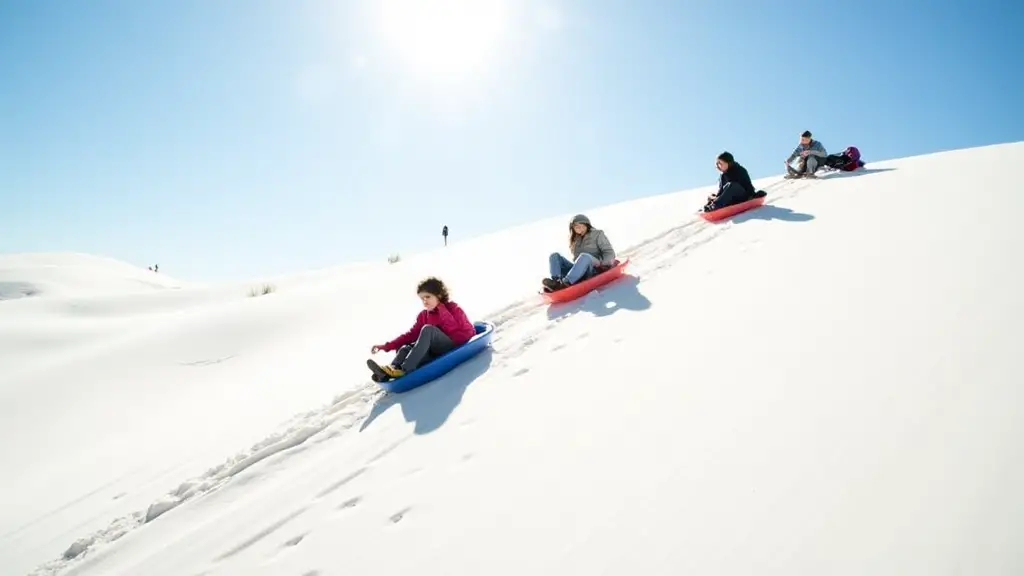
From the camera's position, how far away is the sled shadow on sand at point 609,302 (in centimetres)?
489

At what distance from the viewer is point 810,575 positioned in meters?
1.39

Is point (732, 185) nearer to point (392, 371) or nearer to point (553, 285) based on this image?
point (553, 285)

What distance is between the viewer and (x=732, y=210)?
793 centimetres

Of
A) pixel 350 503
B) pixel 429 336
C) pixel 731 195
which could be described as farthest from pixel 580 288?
pixel 731 195

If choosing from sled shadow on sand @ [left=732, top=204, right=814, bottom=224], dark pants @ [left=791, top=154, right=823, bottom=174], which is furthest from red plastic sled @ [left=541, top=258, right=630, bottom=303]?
dark pants @ [left=791, top=154, right=823, bottom=174]

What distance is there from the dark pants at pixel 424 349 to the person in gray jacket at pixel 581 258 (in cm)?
179

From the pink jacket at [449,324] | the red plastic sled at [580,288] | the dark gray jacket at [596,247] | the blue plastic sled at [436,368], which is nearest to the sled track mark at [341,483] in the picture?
the blue plastic sled at [436,368]

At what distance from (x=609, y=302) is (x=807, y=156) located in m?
7.98

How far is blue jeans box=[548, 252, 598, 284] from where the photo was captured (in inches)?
223

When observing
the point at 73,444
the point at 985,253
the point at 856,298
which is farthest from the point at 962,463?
the point at 73,444

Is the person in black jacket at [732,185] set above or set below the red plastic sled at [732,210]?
above

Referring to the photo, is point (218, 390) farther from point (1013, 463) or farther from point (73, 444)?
point (1013, 463)

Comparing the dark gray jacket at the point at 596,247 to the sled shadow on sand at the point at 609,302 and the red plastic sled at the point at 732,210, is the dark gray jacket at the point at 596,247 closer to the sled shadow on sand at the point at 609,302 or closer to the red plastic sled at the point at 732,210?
the sled shadow on sand at the point at 609,302

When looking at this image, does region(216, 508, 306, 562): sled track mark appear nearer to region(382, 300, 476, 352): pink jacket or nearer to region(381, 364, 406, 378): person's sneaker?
region(381, 364, 406, 378): person's sneaker
